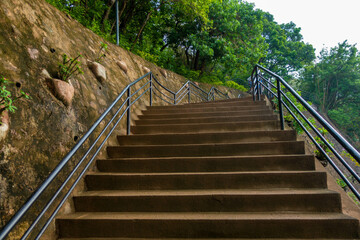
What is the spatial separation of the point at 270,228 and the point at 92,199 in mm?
1620

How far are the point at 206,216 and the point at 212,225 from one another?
0.10m

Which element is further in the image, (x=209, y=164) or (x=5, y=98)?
(x=209, y=164)

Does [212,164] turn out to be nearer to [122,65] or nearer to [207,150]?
[207,150]

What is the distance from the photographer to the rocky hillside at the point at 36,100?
1.60 meters

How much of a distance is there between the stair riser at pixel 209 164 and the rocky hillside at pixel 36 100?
630 mm

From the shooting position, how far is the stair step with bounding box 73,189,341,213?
6.10 ft

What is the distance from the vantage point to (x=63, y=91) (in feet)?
7.39

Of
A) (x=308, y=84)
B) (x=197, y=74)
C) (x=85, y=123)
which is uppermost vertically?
(x=308, y=84)

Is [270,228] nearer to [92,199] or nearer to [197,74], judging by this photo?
[92,199]

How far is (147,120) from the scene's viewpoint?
3.95 meters

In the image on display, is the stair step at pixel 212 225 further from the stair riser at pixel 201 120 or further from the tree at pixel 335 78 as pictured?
the tree at pixel 335 78

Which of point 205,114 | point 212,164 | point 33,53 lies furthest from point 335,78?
point 33,53

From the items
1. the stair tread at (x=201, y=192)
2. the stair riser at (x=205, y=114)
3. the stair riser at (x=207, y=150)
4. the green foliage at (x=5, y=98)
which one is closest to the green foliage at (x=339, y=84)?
the stair riser at (x=205, y=114)

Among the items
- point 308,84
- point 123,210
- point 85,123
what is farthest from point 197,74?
point 308,84
